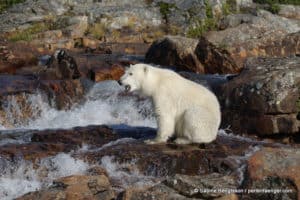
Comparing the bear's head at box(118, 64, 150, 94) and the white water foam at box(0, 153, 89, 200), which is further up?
the bear's head at box(118, 64, 150, 94)

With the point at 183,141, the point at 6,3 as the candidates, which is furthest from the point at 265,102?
the point at 6,3

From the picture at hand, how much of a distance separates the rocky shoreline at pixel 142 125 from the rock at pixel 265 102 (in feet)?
0.09

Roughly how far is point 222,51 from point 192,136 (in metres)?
10.3

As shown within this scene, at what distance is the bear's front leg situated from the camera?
11.7m

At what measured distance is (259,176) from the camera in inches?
340

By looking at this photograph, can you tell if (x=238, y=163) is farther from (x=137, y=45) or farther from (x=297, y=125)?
(x=137, y=45)

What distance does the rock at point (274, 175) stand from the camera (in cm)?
841

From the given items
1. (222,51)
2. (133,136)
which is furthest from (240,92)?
(222,51)

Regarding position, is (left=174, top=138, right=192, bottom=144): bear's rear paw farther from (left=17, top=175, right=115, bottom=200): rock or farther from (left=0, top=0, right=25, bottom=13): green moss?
(left=0, top=0, right=25, bottom=13): green moss

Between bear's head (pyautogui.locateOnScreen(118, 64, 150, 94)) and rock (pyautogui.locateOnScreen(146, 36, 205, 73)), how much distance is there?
986 centimetres

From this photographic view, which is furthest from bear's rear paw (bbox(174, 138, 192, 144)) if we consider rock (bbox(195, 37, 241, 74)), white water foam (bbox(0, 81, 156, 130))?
rock (bbox(195, 37, 241, 74))

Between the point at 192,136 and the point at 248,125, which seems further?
the point at 248,125

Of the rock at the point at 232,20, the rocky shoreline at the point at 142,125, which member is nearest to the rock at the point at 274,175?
the rocky shoreline at the point at 142,125

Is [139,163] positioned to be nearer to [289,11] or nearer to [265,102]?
[265,102]
